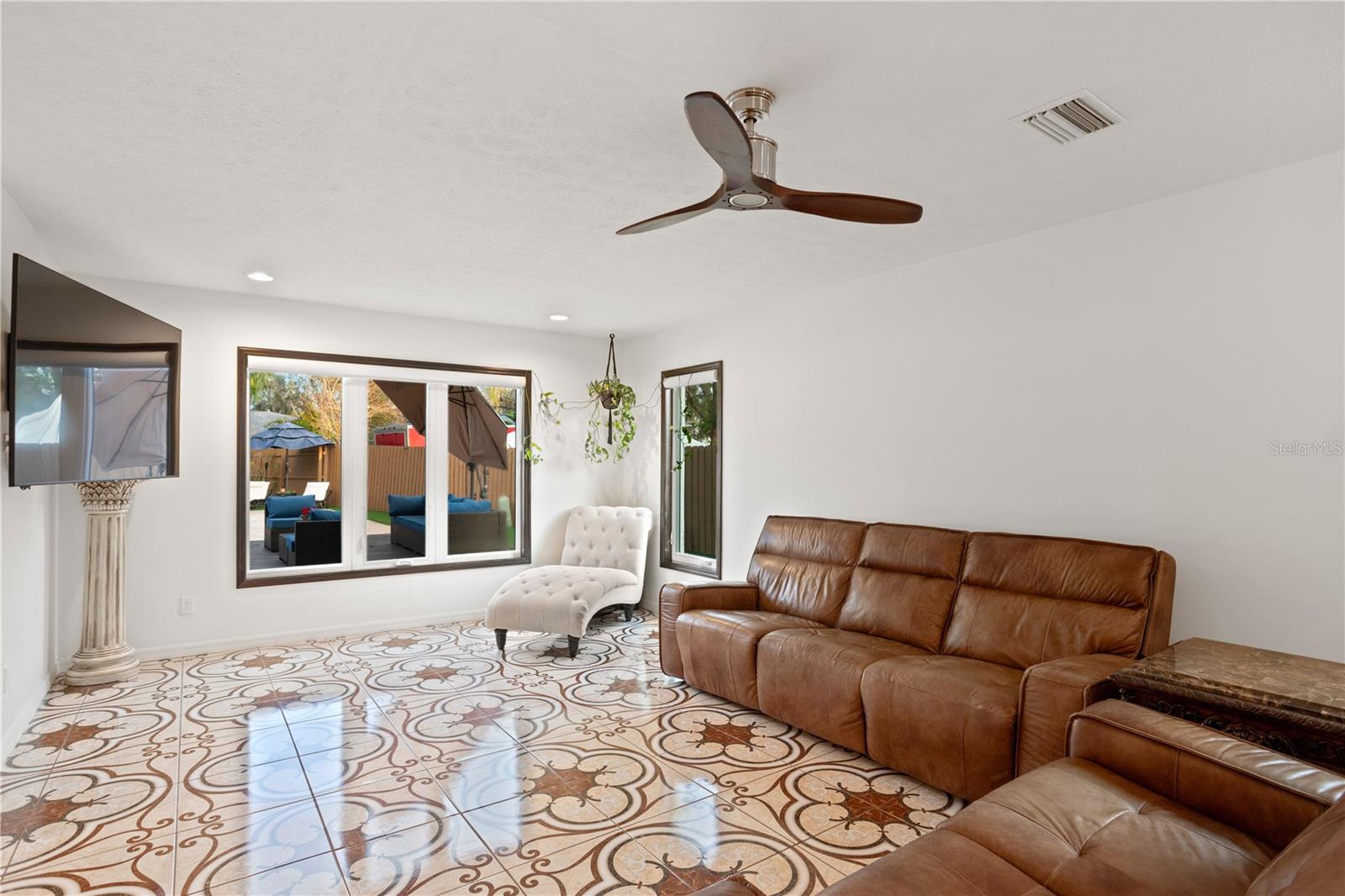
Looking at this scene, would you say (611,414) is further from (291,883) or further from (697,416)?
(291,883)

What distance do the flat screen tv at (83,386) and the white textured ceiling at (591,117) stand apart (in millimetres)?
440

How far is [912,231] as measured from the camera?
3.51 meters

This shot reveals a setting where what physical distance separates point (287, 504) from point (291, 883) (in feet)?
11.5

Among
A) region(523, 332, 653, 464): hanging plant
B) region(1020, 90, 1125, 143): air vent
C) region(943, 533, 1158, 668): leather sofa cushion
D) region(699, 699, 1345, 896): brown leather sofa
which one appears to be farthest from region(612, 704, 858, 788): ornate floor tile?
region(523, 332, 653, 464): hanging plant

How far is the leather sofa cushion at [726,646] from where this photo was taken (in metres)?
3.65

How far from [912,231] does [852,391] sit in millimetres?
1157

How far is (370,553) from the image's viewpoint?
552cm

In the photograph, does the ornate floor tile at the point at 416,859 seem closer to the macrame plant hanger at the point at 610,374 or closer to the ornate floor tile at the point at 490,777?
the ornate floor tile at the point at 490,777

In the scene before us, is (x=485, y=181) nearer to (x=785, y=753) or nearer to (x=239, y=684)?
(x=785, y=753)

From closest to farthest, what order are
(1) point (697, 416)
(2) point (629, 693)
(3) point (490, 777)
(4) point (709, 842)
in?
(4) point (709, 842) → (3) point (490, 777) → (2) point (629, 693) → (1) point (697, 416)

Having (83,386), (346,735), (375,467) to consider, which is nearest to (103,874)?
(346,735)

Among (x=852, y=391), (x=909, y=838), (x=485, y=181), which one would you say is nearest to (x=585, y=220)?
(x=485, y=181)

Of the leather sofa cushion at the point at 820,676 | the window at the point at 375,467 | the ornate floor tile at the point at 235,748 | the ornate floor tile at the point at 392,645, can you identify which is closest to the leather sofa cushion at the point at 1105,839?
the leather sofa cushion at the point at 820,676

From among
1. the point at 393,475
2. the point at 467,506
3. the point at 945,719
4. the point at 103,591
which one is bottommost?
the point at 945,719
